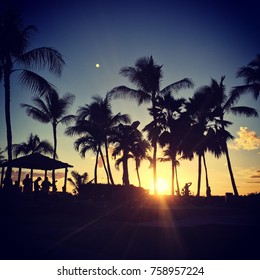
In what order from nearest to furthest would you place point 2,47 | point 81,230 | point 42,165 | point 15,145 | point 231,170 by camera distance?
point 81,230
point 2,47
point 42,165
point 231,170
point 15,145

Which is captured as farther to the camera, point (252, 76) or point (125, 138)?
point (125, 138)

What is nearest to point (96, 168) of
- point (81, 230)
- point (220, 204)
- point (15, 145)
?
Result: point (15, 145)

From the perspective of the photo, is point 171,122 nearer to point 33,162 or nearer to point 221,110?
point 221,110

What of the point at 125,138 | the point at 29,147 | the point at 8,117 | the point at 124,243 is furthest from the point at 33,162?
the point at 29,147

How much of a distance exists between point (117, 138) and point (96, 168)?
7.09 meters

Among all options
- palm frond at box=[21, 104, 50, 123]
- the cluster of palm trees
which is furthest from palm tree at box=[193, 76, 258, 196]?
palm frond at box=[21, 104, 50, 123]

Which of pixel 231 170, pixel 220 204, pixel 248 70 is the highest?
pixel 248 70

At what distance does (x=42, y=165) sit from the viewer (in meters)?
15.2

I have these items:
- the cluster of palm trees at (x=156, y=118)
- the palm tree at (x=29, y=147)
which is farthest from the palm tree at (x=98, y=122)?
the palm tree at (x=29, y=147)

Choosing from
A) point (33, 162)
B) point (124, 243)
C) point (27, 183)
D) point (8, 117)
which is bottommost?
point (124, 243)

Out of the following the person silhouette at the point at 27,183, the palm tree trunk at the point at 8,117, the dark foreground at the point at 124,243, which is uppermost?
the palm tree trunk at the point at 8,117

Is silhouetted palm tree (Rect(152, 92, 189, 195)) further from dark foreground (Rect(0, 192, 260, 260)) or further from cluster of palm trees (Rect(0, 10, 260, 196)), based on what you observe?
dark foreground (Rect(0, 192, 260, 260))

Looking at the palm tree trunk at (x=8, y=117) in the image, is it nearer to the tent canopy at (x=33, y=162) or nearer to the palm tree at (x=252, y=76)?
the tent canopy at (x=33, y=162)
